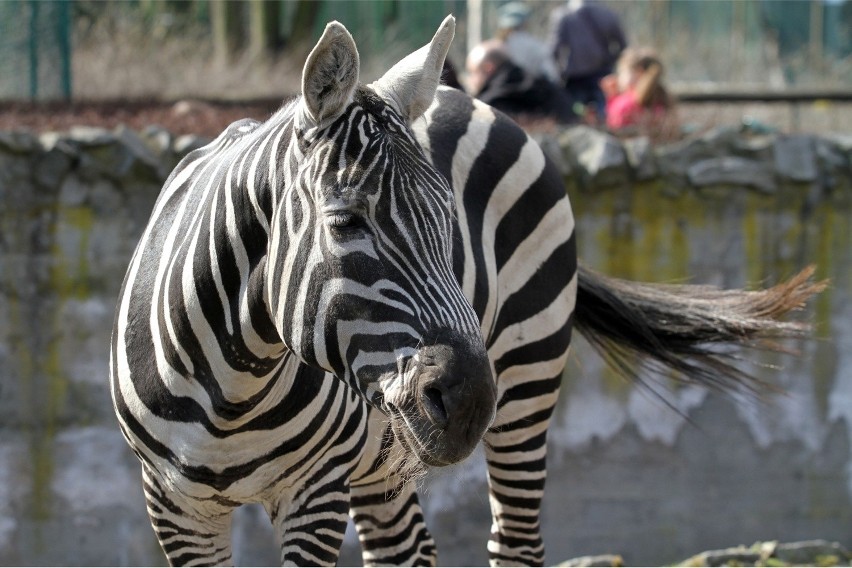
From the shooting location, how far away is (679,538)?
6492 millimetres

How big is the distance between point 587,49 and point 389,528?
5.80 meters

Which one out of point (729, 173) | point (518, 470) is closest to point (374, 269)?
point (518, 470)

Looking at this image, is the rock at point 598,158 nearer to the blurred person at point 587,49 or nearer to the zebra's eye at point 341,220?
the blurred person at point 587,49

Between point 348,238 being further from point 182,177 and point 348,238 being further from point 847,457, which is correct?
point 847,457

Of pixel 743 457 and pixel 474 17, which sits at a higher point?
pixel 474 17

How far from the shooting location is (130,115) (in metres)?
7.88

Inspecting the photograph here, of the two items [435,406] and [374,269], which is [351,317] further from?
[435,406]

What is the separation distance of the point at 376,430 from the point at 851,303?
166 inches

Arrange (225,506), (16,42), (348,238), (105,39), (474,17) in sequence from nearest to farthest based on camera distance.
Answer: (348,238) → (225,506) → (16,42) → (105,39) → (474,17)

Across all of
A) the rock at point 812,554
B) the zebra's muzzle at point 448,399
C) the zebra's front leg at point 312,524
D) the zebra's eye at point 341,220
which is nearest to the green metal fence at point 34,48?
A: the rock at point 812,554

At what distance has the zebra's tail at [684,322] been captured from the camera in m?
4.41

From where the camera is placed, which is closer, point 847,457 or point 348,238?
point 348,238

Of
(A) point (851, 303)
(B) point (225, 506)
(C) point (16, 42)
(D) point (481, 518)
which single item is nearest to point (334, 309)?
(B) point (225, 506)

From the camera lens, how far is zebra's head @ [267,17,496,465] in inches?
94.3
